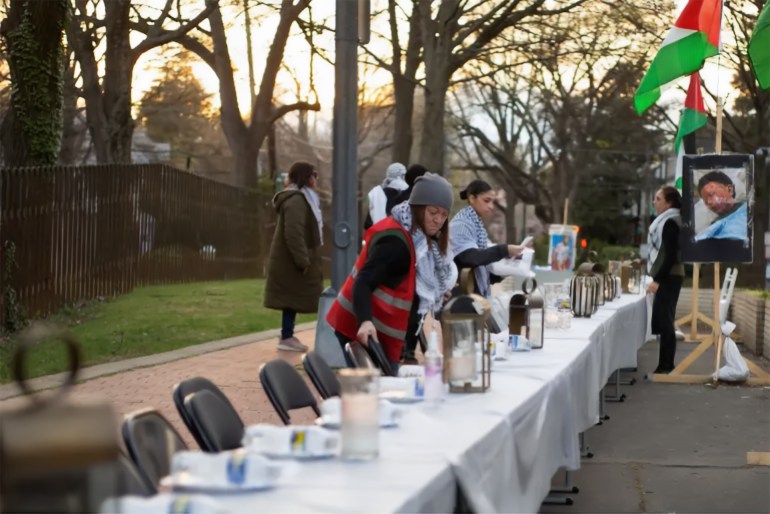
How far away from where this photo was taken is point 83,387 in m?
12.3

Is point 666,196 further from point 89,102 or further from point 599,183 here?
point 599,183

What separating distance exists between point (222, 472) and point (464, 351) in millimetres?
2445

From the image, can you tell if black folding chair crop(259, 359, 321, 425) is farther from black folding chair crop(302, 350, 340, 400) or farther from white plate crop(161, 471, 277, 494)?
white plate crop(161, 471, 277, 494)

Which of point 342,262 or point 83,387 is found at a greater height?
point 342,262

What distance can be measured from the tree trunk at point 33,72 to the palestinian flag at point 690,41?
7.94 meters

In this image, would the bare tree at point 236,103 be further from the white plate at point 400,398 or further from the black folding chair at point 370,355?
the white plate at point 400,398

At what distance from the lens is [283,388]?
6570mm

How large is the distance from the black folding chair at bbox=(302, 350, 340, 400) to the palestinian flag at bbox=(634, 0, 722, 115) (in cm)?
869

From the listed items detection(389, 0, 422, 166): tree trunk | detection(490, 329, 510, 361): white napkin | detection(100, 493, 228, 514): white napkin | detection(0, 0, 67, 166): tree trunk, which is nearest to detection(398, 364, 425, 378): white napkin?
detection(490, 329, 510, 361): white napkin

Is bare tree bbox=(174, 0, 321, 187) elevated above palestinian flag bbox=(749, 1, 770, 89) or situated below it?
above

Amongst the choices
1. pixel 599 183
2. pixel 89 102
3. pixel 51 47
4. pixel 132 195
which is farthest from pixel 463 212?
pixel 599 183

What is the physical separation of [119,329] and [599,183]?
55.9m

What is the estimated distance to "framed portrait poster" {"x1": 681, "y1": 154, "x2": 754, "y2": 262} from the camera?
14383 millimetres

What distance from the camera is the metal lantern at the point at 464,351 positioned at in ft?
20.7
